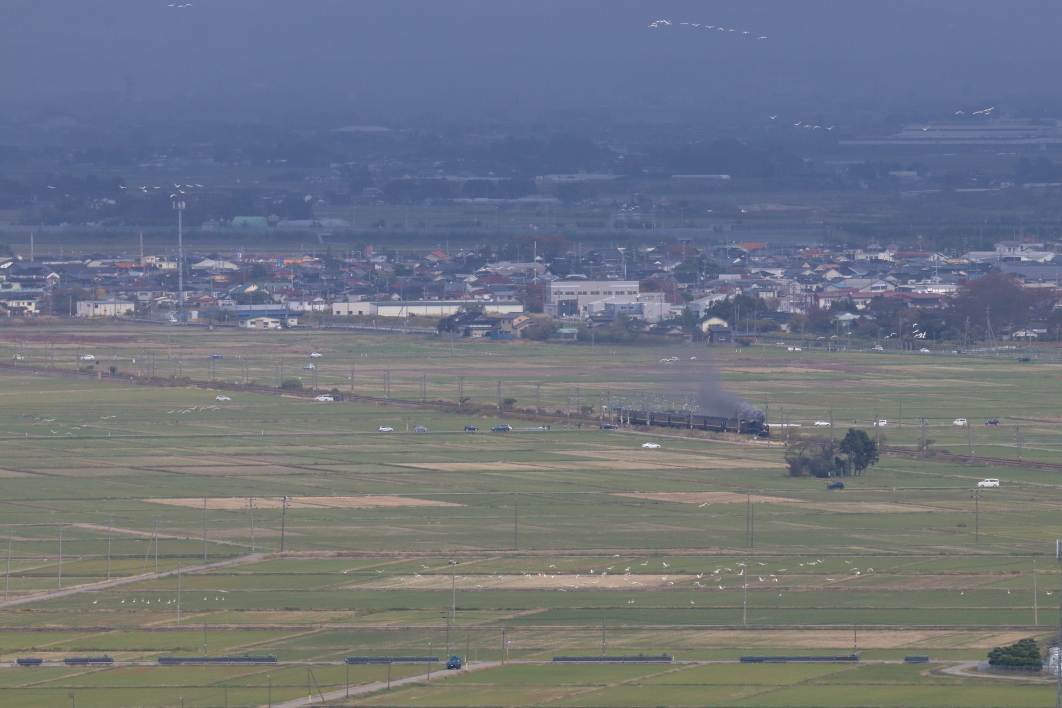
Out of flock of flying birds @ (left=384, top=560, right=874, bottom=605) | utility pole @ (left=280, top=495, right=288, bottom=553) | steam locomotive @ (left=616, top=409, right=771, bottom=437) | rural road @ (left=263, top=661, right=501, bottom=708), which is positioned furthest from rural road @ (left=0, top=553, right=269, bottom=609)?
steam locomotive @ (left=616, top=409, right=771, bottom=437)

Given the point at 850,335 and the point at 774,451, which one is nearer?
the point at 774,451

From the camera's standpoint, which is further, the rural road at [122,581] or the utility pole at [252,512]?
the utility pole at [252,512]

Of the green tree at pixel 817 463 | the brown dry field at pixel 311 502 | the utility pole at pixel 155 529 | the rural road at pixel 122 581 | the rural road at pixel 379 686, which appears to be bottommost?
the rural road at pixel 379 686

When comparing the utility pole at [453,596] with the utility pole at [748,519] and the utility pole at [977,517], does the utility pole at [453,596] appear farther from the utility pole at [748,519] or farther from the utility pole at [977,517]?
the utility pole at [977,517]

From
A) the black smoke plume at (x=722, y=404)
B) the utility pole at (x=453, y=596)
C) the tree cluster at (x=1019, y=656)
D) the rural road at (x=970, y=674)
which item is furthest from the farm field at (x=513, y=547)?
the black smoke plume at (x=722, y=404)

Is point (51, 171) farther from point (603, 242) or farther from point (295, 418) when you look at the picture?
point (295, 418)

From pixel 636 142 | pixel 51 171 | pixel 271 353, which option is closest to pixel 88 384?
pixel 271 353
